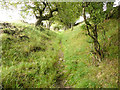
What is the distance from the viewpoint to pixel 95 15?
649 centimetres

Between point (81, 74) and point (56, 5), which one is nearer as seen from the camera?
point (81, 74)

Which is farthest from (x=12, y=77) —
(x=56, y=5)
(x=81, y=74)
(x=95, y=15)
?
(x=56, y=5)

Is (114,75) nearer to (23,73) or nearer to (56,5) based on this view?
(23,73)

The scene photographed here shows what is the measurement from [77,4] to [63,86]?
24.3ft

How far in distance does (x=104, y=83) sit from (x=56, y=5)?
2115 centimetres

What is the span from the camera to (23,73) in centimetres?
600

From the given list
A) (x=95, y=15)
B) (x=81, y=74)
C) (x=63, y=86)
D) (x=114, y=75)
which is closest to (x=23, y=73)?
(x=63, y=86)

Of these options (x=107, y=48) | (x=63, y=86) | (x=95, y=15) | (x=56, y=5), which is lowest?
(x=63, y=86)

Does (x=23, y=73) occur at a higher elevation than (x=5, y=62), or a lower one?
lower

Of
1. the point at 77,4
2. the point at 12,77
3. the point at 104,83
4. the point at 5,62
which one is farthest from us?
the point at 77,4

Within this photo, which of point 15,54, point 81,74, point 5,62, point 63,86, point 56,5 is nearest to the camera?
point 63,86

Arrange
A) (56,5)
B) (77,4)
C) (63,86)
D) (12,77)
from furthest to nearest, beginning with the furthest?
(56,5), (77,4), (63,86), (12,77)

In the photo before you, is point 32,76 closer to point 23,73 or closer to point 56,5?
point 23,73

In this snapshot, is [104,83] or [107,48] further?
[107,48]
